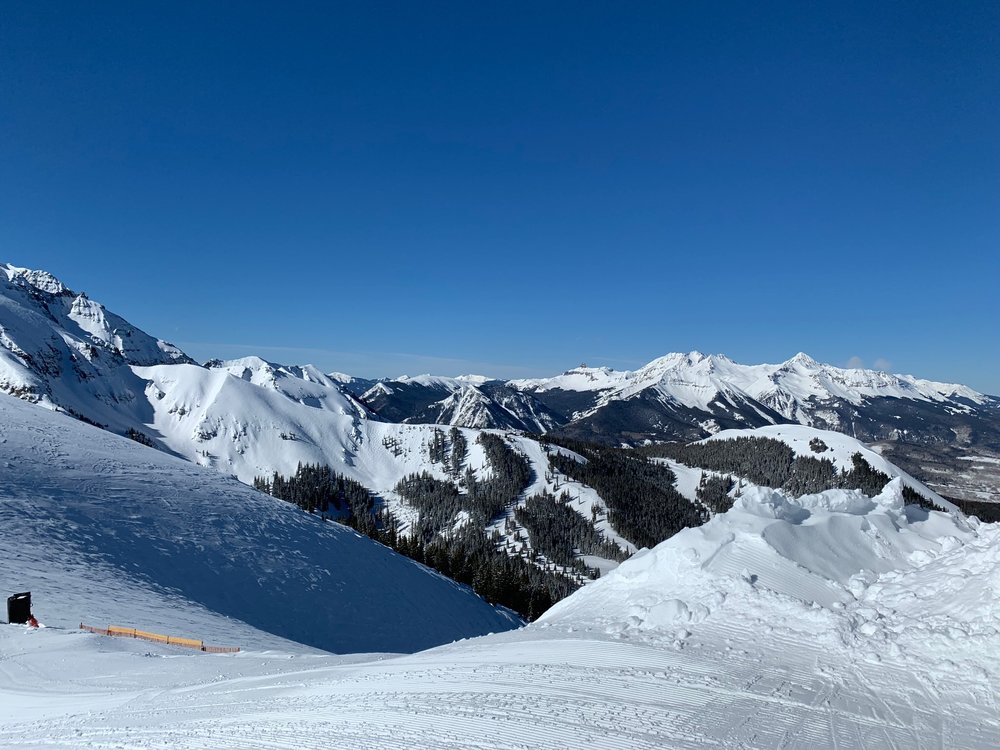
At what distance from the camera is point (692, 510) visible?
160250 mm

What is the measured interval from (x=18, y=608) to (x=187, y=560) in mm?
17092

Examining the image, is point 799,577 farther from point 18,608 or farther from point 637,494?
point 637,494

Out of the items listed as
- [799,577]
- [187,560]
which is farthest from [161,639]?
[799,577]

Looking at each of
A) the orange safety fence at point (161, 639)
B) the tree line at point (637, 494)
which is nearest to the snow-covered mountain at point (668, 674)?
the orange safety fence at point (161, 639)

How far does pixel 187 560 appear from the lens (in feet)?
121

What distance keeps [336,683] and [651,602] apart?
8.01 metres

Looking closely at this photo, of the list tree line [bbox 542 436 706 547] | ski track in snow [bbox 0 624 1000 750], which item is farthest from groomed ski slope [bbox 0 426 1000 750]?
tree line [bbox 542 436 706 547]

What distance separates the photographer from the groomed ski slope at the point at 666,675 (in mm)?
8023

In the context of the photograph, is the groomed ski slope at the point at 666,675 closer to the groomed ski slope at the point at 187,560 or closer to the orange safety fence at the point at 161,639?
the orange safety fence at the point at 161,639

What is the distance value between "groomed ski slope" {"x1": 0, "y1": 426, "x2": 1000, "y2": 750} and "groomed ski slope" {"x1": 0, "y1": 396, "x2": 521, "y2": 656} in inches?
537

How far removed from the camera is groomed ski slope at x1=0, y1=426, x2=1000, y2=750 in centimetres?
802

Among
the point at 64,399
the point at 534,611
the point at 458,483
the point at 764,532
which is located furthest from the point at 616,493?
the point at 64,399

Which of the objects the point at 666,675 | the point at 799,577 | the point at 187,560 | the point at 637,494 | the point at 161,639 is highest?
the point at 799,577

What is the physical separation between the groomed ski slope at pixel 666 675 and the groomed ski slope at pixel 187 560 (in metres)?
13.6
